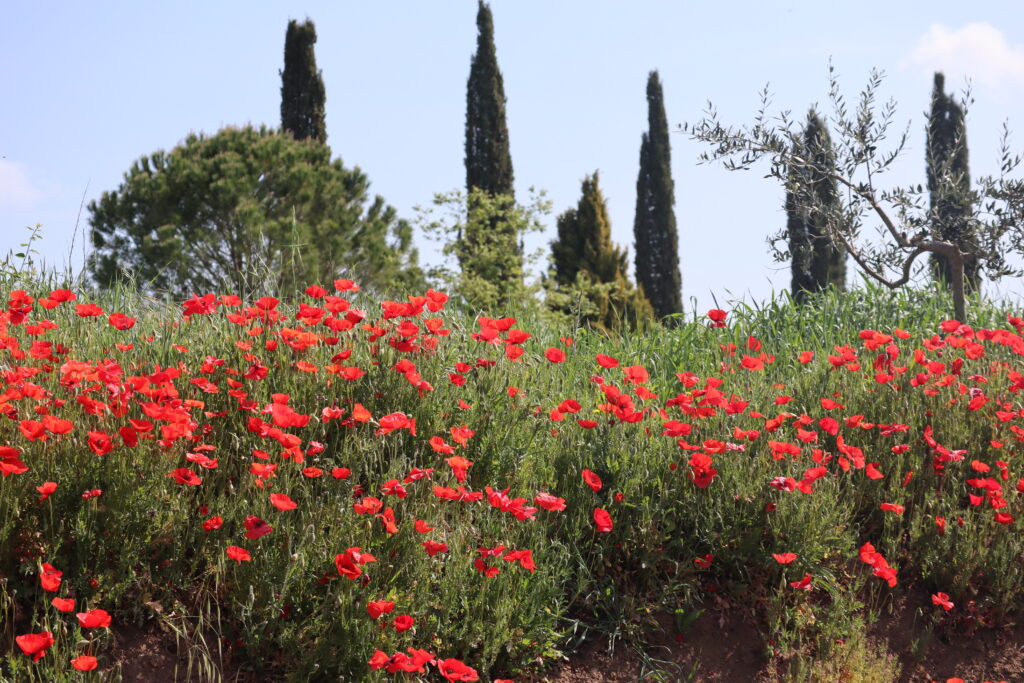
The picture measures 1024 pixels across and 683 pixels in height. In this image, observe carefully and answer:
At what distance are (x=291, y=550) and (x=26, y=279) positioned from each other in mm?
3419

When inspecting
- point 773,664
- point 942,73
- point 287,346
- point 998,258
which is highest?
point 942,73

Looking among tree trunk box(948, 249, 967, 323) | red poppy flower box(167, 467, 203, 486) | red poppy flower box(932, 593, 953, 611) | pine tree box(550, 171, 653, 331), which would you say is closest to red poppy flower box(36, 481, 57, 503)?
red poppy flower box(167, 467, 203, 486)

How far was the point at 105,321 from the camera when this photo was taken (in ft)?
16.1

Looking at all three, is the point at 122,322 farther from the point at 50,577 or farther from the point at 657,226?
the point at 657,226

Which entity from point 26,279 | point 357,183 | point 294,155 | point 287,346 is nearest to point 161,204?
point 294,155

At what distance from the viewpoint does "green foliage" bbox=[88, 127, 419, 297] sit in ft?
52.0

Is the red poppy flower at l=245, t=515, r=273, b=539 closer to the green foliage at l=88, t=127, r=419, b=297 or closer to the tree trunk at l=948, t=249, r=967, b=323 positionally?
the tree trunk at l=948, t=249, r=967, b=323

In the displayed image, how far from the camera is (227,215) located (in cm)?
1623

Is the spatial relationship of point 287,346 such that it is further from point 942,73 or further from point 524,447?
point 942,73

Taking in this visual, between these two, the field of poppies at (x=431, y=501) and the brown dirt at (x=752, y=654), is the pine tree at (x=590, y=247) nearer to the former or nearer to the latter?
the field of poppies at (x=431, y=501)

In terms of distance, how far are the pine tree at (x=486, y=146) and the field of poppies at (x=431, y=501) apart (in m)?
13.6

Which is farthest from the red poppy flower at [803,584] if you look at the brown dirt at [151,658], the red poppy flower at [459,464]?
the brown dirt at [151,658]

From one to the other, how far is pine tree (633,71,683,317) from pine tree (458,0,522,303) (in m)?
5.40

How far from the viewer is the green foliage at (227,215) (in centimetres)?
1584
